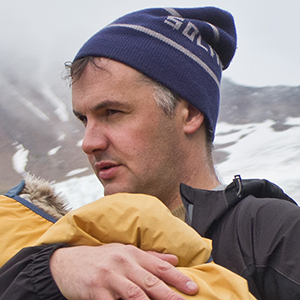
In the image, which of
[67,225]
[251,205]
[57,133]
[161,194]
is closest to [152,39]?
[161,194]

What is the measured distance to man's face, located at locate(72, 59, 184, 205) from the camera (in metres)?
1.32

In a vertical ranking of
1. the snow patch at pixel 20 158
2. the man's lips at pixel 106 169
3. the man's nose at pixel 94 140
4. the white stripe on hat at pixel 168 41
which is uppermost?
the white stripe on hat at pixel 168 41

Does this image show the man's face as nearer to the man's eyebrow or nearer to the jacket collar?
the man's eyebrow

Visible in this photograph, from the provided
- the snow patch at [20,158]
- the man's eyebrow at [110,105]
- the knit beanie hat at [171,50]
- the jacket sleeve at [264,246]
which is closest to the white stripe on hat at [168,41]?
the knit beanie hat at [171,50]

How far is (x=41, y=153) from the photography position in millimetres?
3971

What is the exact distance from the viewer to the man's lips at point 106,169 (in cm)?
132

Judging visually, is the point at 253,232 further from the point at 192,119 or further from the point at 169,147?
the point at 192,119

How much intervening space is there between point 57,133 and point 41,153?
0.30 metres

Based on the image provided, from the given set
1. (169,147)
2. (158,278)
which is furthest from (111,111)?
(158,278)

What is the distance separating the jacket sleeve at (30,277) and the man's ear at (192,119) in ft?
2.67

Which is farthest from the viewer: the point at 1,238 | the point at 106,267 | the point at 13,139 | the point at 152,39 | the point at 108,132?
the point at 13,139

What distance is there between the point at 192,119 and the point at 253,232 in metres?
0.65

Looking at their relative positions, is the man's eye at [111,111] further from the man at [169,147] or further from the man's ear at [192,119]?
the man's ear at [192,119]

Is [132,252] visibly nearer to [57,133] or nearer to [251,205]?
[251,205]
